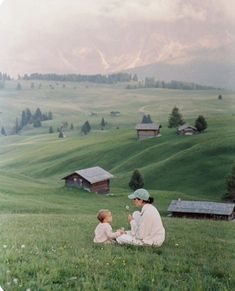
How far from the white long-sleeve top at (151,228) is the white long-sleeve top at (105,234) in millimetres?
564

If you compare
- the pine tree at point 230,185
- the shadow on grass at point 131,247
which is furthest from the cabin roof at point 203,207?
the shadow on grass at point 131,247

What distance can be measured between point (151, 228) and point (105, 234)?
0.92m

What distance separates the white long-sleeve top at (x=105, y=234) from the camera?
30.5 ft

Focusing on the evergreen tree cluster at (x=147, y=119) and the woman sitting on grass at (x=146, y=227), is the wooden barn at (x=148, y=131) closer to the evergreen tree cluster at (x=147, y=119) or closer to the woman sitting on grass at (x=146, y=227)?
the evergreen tree cluster at (x=147, y=119)

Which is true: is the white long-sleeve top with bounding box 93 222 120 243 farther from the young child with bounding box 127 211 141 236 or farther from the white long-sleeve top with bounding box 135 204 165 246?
the white long-sleeve top with bounding box 135 204 165 246

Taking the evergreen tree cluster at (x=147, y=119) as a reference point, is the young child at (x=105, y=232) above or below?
above

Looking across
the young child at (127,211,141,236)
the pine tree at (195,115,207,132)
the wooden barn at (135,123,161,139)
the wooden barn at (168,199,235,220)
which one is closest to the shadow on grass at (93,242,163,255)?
the young child at (127,211,141,236)

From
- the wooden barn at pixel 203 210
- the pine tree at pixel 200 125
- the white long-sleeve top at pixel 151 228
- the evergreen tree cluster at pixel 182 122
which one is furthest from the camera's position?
the evergreen tree cluster at pixel 182 122

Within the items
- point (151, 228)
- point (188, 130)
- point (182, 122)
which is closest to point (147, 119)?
point (182, 122)

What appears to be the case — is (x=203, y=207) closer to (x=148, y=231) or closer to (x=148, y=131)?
(x=148, y=231)

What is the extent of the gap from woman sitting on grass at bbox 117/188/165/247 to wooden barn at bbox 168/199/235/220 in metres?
12.5

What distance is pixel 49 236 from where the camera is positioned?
33.3ft

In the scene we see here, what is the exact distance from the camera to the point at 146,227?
9.11m

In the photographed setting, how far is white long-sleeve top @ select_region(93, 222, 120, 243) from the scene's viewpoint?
30.5 ft
